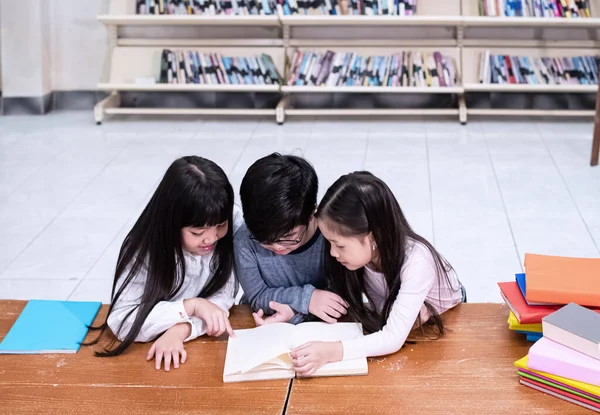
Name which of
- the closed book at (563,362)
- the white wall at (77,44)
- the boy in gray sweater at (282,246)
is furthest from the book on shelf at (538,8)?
the closed book at (563,362)

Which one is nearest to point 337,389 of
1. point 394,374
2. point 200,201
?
point 394,374

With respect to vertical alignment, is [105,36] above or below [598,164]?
above

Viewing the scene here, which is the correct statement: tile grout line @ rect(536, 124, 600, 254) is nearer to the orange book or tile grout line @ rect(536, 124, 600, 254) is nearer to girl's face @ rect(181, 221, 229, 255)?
the orange book

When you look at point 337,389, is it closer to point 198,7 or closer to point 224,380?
point 224,380

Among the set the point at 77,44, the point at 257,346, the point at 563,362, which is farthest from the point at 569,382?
the point at 77,44

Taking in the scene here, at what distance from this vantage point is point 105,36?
579cm

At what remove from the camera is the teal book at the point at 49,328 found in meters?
1.49

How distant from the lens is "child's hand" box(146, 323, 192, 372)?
1.42m

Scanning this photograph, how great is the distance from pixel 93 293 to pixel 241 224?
132 cm

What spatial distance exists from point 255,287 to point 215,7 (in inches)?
161

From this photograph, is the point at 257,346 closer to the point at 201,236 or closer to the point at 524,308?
the point at 201,236

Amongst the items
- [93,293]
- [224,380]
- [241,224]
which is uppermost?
[241,224]

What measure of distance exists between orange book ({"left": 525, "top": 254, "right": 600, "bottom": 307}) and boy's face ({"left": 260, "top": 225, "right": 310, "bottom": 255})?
0.45 meters

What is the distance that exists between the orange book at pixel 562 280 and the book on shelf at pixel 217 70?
13.5 ft
